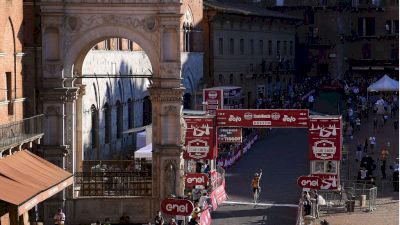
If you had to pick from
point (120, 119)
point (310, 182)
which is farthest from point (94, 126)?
point (310, 182)

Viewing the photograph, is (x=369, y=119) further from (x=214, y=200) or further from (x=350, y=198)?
(x=214, y=200)

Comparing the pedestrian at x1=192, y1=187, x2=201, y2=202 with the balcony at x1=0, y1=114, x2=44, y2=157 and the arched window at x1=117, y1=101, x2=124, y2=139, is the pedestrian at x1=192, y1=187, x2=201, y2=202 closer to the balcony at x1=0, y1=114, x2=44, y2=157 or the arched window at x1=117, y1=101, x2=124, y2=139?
the balcony at x1=0, y1=114, x2=44, y2=157

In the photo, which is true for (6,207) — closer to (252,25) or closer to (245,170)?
(245,170)

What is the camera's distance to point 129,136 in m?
61.2

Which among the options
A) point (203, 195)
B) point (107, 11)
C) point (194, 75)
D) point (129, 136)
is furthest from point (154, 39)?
point (194, 75)

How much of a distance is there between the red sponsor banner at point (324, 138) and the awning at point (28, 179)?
402 inches

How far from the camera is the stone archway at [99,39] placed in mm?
41594

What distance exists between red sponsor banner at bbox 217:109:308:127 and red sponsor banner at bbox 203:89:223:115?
1117 cm

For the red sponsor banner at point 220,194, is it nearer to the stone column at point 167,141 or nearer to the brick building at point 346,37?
the stone column at point 167,141

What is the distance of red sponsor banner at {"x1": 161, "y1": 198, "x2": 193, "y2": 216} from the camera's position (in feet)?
110

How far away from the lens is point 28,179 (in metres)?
35.3

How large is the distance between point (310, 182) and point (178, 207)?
34.4ft

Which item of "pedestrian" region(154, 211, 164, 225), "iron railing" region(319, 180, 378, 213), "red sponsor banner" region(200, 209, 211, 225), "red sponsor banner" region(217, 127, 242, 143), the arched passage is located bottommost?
"iron railing" region(319, 180, 378, 213)

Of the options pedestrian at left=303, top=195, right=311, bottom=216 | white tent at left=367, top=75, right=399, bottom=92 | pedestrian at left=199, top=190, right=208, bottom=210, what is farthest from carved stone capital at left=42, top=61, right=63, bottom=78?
white tent at left=367, top=75, right=399, bottom=92
